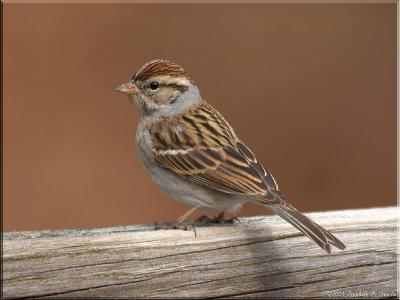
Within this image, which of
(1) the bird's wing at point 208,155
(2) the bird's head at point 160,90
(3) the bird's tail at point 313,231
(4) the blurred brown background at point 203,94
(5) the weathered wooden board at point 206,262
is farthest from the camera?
(4) the blurred brown background at point 203,94

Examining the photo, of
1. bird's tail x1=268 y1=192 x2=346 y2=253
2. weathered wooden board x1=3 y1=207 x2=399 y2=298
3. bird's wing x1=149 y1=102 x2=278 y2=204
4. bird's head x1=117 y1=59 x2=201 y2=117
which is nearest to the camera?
weathered wooden board x1=3 y1=207 x2=399 y2=298

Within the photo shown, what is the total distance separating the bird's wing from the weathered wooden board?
694mm

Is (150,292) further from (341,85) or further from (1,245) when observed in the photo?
(341,85)

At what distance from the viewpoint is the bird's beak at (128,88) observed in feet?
14.8

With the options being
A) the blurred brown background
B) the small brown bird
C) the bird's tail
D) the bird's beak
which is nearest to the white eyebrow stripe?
the small brown bird

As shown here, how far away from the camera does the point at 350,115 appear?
7223mm

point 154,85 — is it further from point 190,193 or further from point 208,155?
point 190,193

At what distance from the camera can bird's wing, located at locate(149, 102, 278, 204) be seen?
3.98 m

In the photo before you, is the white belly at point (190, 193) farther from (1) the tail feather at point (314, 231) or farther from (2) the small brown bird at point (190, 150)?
(1) the tail feather at point (314, 231)

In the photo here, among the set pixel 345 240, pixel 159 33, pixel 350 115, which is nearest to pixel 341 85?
pixel 350 115

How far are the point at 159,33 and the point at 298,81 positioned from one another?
138 centimetres

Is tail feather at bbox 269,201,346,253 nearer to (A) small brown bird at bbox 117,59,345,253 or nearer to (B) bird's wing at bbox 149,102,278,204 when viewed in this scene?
(A) small brown bird at bbox 117,59,345,253

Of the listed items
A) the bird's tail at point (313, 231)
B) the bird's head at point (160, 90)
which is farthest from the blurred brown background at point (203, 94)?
the bird's tail at point (313, 231)

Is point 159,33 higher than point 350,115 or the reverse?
higher
